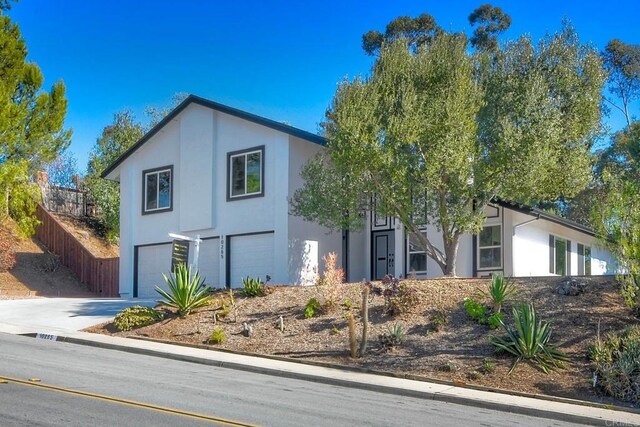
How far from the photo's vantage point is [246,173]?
28.5 metres

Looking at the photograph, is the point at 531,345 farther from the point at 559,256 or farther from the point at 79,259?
the point at 79,259

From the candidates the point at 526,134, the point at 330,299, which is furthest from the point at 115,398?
the point at 526,134

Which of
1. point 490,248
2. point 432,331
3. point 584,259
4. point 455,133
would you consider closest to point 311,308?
point 432,331

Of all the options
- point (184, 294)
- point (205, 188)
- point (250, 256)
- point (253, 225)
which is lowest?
point (184, 294)

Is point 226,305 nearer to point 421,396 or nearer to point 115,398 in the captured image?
point 421,396

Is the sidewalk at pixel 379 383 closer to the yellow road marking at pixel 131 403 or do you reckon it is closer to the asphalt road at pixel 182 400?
the asphalt road at pixel 182 400

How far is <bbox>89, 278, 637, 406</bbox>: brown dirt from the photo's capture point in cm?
1483

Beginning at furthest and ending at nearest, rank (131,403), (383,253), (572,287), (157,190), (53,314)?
(157,190) → (383,253) → (53,314) → (572,287) → (131,403)

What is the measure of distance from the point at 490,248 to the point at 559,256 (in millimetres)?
3974

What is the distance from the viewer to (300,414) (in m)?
11.0

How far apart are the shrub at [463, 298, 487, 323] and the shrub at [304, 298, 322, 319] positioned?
146 inches

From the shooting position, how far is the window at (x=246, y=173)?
28016mm

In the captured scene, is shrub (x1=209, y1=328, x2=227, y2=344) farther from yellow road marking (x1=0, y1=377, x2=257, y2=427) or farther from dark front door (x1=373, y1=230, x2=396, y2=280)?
dark front door (x1=373, y1=230, x2=396, y2=280)

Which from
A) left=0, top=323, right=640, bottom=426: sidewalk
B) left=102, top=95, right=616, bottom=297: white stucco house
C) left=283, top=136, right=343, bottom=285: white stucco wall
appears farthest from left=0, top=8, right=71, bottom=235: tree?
left=0, top=323, right=640, bottom=426: sidewalk
